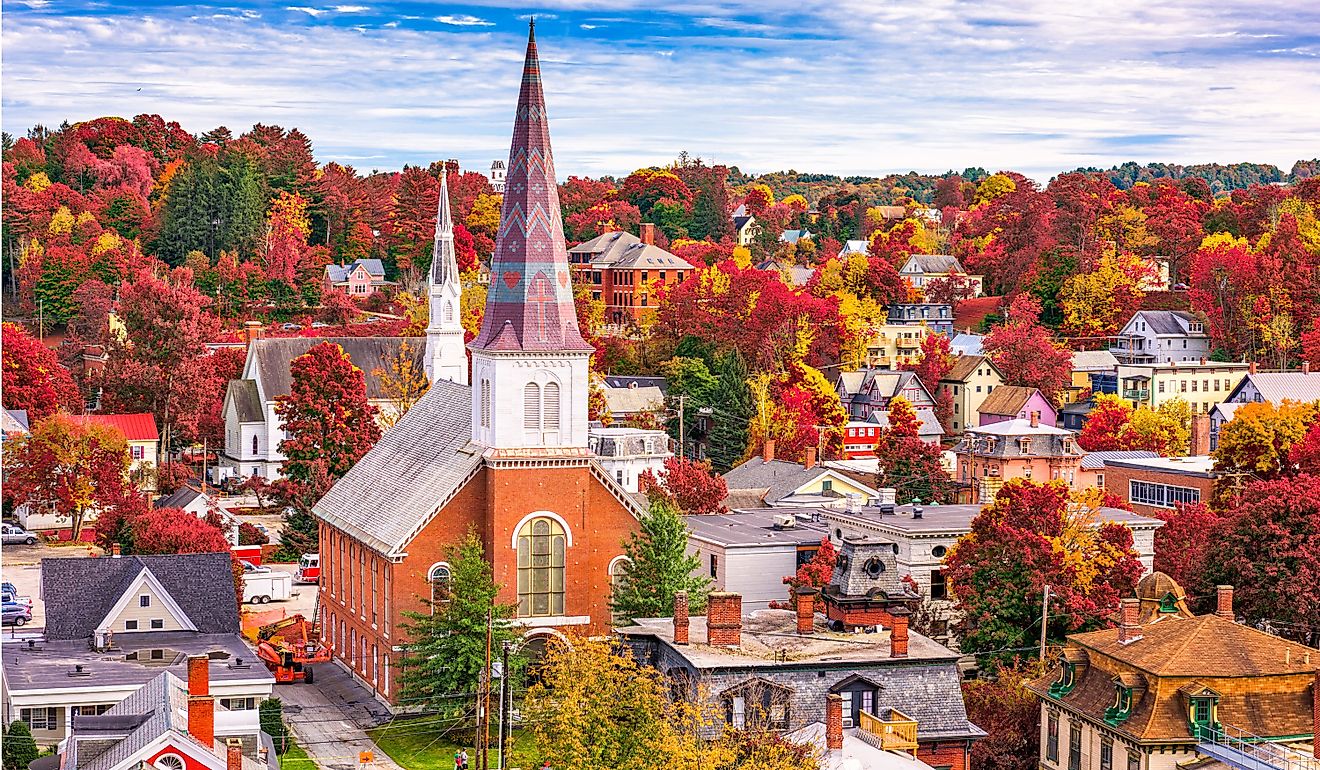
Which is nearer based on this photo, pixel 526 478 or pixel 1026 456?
pixel 526 478

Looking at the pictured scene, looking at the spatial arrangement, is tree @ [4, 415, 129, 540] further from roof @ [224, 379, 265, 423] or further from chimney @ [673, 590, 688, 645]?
chimney @ [673, 590, 688, 645]

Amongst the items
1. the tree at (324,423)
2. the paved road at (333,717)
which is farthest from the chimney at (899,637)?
the tree at (324,423)

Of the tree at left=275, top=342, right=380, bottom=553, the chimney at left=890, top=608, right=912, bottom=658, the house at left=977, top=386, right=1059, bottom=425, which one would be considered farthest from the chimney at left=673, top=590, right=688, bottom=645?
the house at left=977, top=386, right=1059, bottom=425

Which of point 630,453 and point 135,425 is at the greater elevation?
Answer: point 135,425

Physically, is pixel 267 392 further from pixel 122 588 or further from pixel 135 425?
pixel 122 588

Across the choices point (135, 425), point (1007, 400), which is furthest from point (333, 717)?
point (1007, 400)

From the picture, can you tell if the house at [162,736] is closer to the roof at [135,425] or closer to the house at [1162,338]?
the roof at [135,425]

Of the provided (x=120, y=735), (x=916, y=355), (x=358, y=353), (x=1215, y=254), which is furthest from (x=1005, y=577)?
(x=1215, y=254)
